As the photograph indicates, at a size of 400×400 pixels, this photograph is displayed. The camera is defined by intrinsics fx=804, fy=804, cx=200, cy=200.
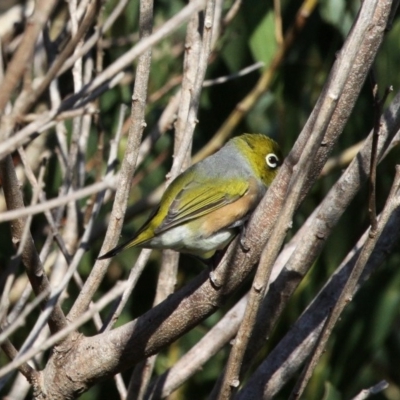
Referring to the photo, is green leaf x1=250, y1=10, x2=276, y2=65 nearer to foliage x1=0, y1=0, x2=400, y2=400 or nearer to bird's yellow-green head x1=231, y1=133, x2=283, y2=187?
foliage x1=0, y1=0, x2=400, y2=400

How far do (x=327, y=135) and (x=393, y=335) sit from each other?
3265 millimetres

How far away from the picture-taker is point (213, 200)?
152 inches

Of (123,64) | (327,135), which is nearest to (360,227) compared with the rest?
(327,135)

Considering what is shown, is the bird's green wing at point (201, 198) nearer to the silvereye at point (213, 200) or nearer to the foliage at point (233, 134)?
the silvereye at point (213, 200)

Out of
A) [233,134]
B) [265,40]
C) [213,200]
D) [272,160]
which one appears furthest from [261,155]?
[265,40]

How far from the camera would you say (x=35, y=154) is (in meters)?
4.85

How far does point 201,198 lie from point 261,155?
1.57 ft

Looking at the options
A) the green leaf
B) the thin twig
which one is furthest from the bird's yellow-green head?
the thin twig

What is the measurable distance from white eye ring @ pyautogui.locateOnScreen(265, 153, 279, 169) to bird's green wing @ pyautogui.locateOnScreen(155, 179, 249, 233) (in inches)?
8.1

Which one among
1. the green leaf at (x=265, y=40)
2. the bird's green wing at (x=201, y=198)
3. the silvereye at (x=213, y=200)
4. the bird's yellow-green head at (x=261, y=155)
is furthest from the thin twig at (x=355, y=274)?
the green leaf at (x=265, y=40)

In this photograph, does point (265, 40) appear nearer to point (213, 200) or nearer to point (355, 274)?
point (213, 200)

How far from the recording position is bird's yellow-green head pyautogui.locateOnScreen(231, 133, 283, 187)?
4105mm

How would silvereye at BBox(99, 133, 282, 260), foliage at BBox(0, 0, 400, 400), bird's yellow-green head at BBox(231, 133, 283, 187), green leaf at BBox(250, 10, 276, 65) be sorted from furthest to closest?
green leaf at BBox(250, 10, 276, 65) < foliage at BBox(0, 0, 400, 400) < bird's yellow-green head at BBox(231, 133, 283, 187) < silvereye at BBox(99, 133, 282, 260)

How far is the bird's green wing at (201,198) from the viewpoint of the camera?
12.1 ft
